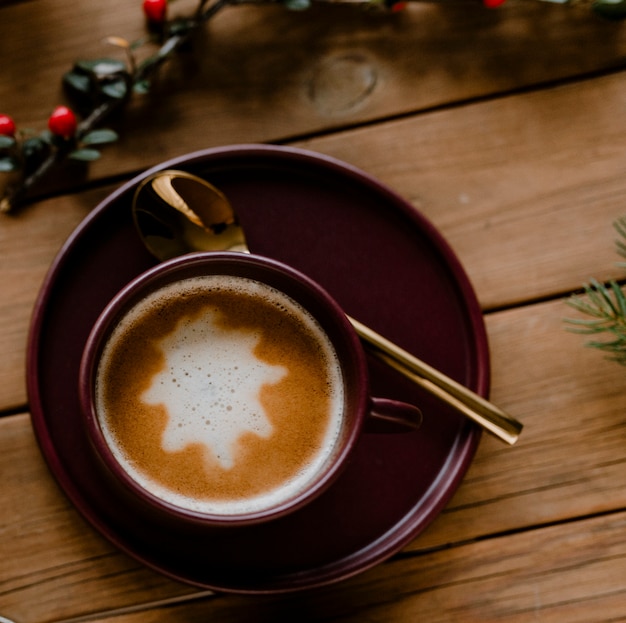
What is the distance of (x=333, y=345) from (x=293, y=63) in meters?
0.32

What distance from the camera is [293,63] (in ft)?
2.85

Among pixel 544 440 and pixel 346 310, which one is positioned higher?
pixel 346 310

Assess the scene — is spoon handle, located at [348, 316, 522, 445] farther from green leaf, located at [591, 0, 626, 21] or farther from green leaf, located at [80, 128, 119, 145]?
green leaf, located at [591, 0, 626, 21]

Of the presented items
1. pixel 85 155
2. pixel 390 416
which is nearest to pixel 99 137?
pixel 85 155

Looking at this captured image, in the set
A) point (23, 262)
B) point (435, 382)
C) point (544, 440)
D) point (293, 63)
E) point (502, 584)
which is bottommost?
point (502, 584)

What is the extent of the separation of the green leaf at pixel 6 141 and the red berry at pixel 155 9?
187 mm

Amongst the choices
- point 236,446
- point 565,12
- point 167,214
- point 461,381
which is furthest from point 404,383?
point 565,12

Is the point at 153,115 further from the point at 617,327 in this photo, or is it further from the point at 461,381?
the point at 617,327

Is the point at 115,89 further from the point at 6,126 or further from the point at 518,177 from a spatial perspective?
the point at 518,177

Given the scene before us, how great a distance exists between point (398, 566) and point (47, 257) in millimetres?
474

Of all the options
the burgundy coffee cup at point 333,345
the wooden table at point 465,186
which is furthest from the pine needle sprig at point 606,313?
the burgundy coffee cup at point 333,345

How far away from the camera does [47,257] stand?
0.82 meters

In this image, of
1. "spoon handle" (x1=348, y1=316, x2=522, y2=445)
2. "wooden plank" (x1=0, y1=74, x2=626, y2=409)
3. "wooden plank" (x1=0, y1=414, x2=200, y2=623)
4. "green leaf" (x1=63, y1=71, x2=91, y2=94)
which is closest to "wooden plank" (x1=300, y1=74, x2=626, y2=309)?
"wooden plank" (x1=0, y1=74, x2=626, y2=409)

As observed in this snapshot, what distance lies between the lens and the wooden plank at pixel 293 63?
0.85m
